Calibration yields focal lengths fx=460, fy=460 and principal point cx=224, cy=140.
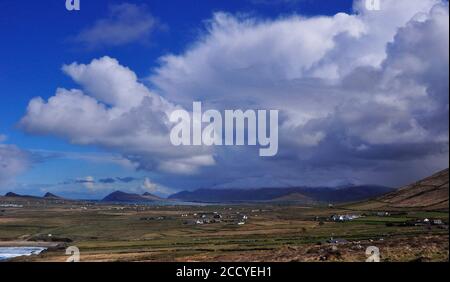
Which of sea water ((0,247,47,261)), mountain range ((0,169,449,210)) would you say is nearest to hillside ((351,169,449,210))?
mountain range ((0,169,449,210))

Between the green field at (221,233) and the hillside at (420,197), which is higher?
the hillside at (420,197)

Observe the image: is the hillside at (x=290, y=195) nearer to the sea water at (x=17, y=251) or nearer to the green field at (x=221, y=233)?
the green field at (x=221, y=233)

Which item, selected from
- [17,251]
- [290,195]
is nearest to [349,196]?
[290,195]

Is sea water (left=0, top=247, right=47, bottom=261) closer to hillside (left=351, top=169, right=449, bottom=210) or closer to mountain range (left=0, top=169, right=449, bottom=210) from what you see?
mountain range (left=0, top=169, right=449, bottom=210)

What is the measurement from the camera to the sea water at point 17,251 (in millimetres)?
19800

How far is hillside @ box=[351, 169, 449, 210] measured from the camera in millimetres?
24259

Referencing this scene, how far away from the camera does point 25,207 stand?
29609 millimetres

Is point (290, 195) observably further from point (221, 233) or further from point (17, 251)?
point (17, 251)

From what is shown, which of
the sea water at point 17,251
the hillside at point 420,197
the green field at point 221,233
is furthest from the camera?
the hillside at point 420,197

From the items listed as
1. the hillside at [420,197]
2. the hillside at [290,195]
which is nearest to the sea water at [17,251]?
the hillside at [290,195]

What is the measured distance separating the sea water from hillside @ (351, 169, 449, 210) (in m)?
18.5

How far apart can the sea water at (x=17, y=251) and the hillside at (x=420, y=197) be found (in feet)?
60.8

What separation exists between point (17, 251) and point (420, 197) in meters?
23.1
